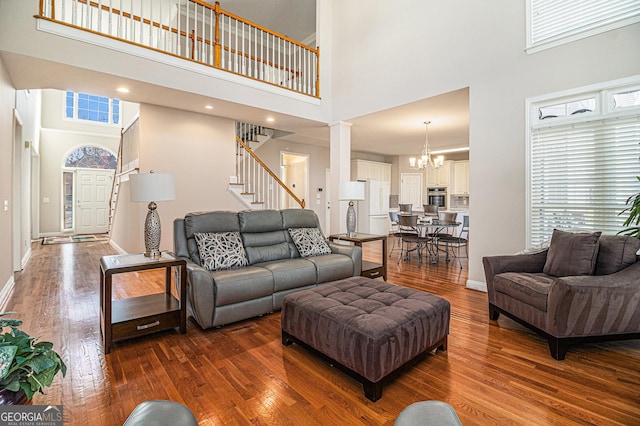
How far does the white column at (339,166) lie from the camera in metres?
5.87

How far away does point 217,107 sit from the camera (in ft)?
16.6

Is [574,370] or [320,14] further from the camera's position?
[320,14]

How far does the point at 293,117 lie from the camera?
5.60m

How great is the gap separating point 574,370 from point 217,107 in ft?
17.5

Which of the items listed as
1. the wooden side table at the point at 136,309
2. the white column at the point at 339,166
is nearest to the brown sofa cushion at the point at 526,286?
the wooden side table at the point at 136,309

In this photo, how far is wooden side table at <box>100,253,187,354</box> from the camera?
92.8 inches

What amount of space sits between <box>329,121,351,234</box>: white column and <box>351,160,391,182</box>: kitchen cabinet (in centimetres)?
327

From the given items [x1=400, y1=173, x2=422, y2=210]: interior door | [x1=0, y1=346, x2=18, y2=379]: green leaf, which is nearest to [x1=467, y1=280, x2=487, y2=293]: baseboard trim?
[x1=0, y1=346, x2=18, y2=379]: green leaf

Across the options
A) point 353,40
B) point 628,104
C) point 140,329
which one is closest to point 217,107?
point 353,40

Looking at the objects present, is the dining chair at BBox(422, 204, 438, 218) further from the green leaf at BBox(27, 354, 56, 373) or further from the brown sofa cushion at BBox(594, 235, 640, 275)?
the green leaf at BBox(27, 354, 56, 373)

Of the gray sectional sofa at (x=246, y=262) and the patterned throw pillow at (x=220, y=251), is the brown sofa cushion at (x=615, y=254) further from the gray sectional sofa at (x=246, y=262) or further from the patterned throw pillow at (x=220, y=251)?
the patterned throw pillow at (x=220, y=251)

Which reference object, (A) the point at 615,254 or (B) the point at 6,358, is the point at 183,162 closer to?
(B) the point at 6,358

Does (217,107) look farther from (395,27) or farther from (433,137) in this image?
(433,137)

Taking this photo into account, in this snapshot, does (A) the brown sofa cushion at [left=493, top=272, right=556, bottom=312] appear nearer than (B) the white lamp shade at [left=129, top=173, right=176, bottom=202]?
Yes
